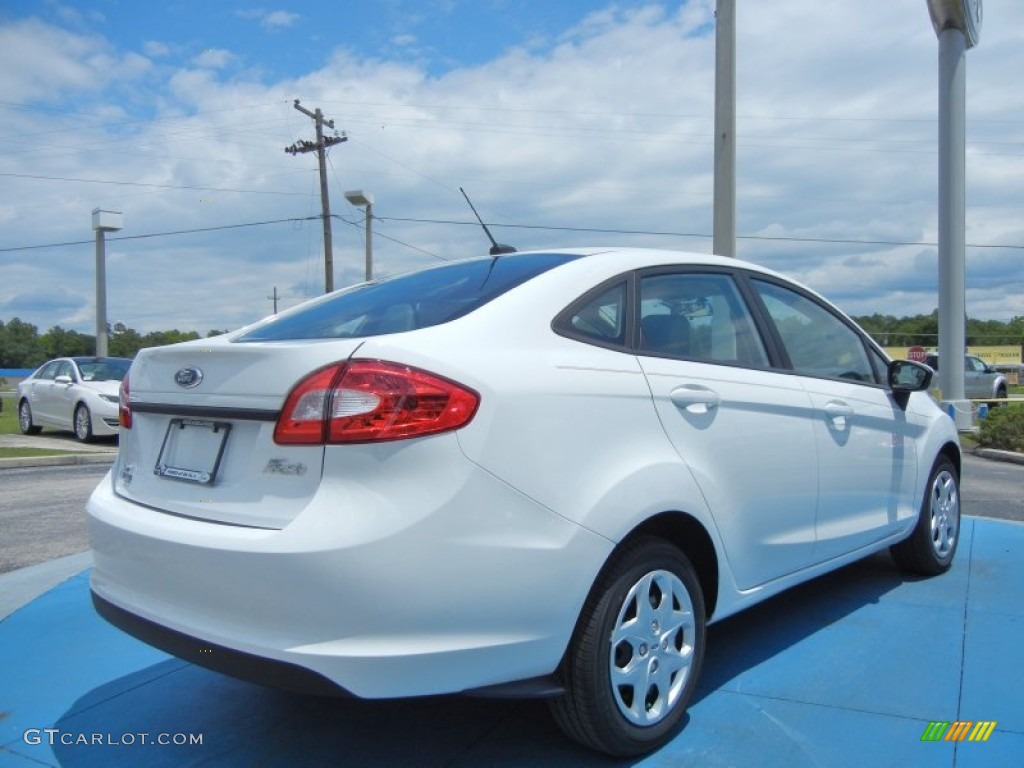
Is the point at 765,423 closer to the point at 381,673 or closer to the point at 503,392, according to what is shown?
the point at 503,392

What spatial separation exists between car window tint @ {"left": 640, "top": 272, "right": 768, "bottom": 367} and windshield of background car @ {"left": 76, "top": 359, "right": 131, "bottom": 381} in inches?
527

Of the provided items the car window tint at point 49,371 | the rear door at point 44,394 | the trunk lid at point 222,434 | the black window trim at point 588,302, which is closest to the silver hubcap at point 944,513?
the black window trim at point 588,302

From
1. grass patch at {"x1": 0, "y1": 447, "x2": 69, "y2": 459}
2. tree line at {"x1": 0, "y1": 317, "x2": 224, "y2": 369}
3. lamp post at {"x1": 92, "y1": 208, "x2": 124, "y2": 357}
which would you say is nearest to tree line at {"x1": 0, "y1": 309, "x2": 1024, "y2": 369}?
tree line at {"x1": 0, "y1": 317, "x2": 224, "y2": 369}

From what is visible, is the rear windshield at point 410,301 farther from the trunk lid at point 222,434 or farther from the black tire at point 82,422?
the black tire at point 82,422

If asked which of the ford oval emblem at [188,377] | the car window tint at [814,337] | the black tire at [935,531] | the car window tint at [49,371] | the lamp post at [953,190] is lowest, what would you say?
the black tire at [935,531]

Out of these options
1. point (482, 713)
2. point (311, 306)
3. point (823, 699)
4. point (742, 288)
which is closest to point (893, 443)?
point (742, 288)

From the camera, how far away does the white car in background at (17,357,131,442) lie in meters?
13.9

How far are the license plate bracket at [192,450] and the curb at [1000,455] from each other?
521 inches

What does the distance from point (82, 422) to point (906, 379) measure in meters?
13.5

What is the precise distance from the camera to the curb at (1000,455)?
41.9 feet

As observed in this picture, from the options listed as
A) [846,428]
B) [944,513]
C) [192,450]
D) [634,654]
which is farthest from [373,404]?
[944,513]

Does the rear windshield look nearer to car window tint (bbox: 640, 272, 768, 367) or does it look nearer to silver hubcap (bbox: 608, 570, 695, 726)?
car window tint (bbox: 640, 272, 768, 367)

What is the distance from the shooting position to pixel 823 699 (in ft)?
10.4

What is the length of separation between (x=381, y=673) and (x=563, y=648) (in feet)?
1.80
